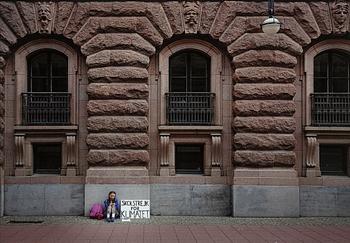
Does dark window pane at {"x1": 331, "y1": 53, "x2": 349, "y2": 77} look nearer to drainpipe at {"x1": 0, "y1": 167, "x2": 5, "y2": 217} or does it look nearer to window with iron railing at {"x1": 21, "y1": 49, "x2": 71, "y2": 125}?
window with iron railing at {"x1": 21, "y1": 49, "x2": 71, "y2": 125}

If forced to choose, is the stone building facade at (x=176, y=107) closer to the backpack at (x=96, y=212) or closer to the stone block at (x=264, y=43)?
the stone block at (x=264, y=43)

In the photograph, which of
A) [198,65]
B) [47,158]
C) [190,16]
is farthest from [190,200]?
[190,16]

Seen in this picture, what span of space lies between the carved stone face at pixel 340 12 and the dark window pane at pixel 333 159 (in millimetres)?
4345

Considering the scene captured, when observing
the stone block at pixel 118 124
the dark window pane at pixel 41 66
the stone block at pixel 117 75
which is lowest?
the stone block at pixel 118 124

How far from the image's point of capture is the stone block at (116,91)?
1568cm

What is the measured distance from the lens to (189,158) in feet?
54.6

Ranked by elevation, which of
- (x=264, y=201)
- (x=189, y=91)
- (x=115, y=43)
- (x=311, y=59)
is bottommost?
(x=264, y=201)

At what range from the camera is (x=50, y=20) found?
15961 millimetres

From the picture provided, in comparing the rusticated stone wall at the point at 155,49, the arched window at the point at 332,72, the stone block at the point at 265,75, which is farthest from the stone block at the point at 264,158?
the arched window at the point at 332,72

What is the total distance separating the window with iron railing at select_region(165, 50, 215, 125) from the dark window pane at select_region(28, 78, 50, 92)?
427cm

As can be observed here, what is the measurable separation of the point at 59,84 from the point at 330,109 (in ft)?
31.3

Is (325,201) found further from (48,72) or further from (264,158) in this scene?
(48,72)

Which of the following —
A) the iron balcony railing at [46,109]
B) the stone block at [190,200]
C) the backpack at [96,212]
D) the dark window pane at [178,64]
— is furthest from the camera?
the dark window pane at [178,64]

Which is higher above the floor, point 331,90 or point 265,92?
point 331,90
